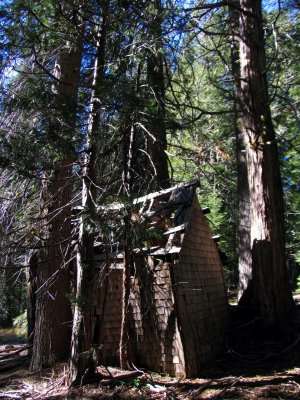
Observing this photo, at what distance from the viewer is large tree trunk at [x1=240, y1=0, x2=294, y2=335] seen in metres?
7.91

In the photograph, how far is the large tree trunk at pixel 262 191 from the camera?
7910 mm

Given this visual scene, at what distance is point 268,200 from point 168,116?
3202mm

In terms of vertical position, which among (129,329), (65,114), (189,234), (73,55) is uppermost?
(73,55)

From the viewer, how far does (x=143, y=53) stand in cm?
646

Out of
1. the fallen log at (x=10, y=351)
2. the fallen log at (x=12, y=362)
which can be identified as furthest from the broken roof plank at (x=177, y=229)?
the fallen log at (x=10, y=351)

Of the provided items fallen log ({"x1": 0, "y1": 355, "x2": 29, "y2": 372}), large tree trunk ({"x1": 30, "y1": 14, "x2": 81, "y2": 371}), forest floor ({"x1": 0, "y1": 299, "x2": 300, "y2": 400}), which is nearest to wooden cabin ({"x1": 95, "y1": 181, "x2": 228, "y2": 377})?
forest floor ({"x1": 0, "y1": 299, "x2": 300, "y2": 400})

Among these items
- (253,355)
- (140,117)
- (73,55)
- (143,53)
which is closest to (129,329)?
(253,355)

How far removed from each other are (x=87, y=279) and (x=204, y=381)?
2244mm

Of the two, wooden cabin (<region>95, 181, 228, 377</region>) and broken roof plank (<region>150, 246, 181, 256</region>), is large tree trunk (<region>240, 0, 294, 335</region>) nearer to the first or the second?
wooden cabin (<region>95, 181, 228, 377</region>)

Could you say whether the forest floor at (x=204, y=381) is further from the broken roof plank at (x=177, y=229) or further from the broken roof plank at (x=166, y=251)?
the broken roof plank at (x=177, y=229)

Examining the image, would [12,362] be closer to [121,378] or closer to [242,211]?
[121,378]

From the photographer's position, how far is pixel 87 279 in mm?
5871

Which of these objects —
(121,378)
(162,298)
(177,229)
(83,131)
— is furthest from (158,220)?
(121,378)

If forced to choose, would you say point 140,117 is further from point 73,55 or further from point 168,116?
point 73,55
